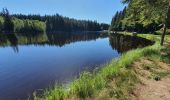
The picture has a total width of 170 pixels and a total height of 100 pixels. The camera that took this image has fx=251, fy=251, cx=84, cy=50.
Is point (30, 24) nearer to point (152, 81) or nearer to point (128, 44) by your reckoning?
point (128, 44)

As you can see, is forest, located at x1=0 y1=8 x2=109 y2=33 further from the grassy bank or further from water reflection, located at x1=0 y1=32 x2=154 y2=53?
the grassy bank

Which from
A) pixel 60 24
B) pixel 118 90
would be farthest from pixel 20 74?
pixel 60 24

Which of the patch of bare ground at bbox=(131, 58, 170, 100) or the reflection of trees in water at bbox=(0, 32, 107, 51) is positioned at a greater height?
the patch of bare ground at bbox=(131, 58, 170, 100)

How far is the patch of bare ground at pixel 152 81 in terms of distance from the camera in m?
11.2

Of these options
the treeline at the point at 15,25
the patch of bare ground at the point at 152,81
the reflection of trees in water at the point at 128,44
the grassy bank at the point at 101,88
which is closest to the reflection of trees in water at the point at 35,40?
the reflection of trees in water at the point at 128,44

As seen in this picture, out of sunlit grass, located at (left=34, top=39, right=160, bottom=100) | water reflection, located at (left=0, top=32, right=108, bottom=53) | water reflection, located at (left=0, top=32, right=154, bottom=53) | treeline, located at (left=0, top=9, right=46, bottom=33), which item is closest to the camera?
sunlit grass, located at (left=34, top=39, right=160, bottom=100)

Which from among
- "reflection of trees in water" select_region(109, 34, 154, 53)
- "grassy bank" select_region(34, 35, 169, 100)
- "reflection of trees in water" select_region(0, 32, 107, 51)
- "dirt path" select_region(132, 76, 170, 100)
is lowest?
A: "reflection of trees in water" select_region(0, 32, 107, 51)

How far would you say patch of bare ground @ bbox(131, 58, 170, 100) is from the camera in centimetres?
1120

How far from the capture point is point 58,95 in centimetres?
1046

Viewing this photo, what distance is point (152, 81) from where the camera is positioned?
45.5 ft

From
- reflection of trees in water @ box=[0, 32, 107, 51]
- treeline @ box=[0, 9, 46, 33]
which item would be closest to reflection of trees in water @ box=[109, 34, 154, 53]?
reflection of trees in water @ box=[0, 32, 107, 51]

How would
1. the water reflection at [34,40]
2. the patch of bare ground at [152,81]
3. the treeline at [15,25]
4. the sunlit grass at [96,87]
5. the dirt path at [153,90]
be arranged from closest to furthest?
the sunlit grass at [96,87], the dirt path at [153,90], the patch of bare ground at [152,81], the water reflection at [34,40], the treeline at [15,25]

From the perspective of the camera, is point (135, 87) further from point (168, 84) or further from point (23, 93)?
point (23, 93)

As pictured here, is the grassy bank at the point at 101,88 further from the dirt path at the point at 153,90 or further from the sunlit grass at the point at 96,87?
the dirt path at the point at 153,90
